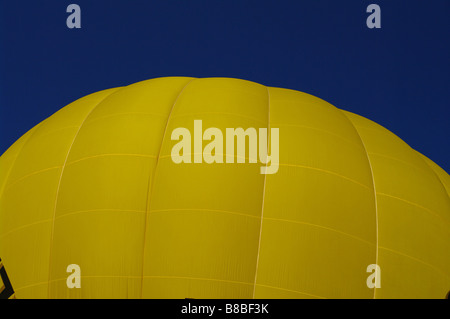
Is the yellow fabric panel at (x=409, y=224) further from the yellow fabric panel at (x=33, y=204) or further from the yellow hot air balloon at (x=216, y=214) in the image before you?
the yellow fabric panel at (x=33, y=204)

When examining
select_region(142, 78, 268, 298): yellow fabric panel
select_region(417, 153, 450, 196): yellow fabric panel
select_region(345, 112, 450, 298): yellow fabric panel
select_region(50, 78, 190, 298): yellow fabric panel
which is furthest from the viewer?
select_region(417, 153, 450, 196): yellow fabric panel

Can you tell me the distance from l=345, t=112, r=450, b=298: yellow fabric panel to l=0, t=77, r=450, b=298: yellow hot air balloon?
0.02 meters

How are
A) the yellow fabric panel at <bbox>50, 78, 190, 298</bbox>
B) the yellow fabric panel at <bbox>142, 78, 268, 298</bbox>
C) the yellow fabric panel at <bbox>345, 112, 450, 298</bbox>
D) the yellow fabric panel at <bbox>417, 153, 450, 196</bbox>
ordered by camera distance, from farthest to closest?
the yellow fabric panel at <bbox>417, 153, 450, 196</bbox>
the yellow fabric panel at <bbox>345, 112, 450, 298</bbox>
the yellow fabric panel at <bbox>50, 78, 190, 298</bbox>
the yellow fabric panel at <bbox>142, 78, 268, 298</bbox>

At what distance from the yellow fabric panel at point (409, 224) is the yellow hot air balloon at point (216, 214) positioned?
0.02 metres

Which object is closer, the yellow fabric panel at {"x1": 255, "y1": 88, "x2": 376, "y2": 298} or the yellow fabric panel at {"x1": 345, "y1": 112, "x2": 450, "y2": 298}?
the yellow fabric panel at {"x1": 255, "y1": 88, "x2": 376, "y2": 298}

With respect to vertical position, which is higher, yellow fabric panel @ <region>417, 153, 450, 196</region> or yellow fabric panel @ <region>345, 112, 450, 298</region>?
yellow fabric panel @ <region>417, 153, 450, 196</region>

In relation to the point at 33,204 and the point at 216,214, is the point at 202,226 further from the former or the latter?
the point at 33,204

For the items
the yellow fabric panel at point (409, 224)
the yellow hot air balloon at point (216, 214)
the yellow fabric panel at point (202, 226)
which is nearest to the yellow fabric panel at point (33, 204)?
the yellow hot air balloon at point (216, 214)

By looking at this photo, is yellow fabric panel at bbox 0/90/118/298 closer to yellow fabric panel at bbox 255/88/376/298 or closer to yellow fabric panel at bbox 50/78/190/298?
yellow fabric panel at bbox 50/78/190/298

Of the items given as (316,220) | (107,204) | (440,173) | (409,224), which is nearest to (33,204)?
(107,204)

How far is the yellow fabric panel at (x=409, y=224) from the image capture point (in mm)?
6574

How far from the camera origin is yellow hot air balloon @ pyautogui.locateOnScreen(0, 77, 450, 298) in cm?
622

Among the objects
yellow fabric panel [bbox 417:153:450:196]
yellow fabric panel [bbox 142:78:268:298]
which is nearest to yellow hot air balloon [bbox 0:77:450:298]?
yellow fabric panel [bbox 142:78:268:298]
